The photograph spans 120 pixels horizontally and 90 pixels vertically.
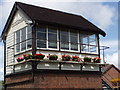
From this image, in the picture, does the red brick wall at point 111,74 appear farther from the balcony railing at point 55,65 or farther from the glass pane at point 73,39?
the glass pane at point 73,39

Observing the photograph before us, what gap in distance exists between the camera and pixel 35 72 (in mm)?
14508

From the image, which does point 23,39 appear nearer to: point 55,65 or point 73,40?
point 55,65

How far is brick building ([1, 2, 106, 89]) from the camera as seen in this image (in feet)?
48.9

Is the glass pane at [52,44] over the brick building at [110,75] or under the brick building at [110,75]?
over

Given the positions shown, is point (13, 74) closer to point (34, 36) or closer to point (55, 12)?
point (34, 36)

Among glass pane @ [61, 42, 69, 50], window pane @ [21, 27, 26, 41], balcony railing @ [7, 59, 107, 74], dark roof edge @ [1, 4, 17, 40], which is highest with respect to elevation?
dark roof edge @ [1, 4, 17, 40]

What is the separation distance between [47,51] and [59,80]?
6.67ft

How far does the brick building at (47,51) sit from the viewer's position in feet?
48.9

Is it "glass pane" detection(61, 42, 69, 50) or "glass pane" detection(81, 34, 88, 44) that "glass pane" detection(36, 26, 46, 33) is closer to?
"glass pane" detection(61, 42, 69, 50)

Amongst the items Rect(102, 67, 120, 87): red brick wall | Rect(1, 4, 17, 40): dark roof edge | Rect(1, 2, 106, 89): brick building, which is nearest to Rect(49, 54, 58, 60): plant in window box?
Rect(1, 2, 106, 89): brick building

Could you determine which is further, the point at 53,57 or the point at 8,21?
the point at 8,21

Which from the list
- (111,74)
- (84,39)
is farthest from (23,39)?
(111,74)

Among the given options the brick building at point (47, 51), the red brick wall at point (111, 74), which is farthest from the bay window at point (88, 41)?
the red brick wall at point (111, 74)

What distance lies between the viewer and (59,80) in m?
15.4
